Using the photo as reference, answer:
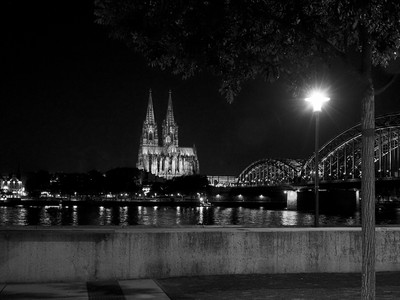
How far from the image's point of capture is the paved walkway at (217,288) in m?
11.1

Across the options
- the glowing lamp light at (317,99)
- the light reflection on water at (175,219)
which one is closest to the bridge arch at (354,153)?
the light reflection on water at (175,219)

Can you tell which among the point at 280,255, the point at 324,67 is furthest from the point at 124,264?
the point at 324,67

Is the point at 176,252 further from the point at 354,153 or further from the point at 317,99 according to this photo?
the point at 354,153

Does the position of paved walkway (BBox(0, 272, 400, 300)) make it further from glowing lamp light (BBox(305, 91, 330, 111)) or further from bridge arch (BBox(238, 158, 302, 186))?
bridge arch (BBox(238, 158, 302, 186))

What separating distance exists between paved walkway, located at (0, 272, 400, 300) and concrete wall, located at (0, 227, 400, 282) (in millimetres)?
390

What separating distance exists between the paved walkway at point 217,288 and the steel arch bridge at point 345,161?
261 feet

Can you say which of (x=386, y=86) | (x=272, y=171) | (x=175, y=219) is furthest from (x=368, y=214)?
(x=272, y=171)

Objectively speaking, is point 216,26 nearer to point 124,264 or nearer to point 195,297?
point 195,297

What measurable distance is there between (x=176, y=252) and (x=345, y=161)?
12314 cm

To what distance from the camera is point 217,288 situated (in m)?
12.2

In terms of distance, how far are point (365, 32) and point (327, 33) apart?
1.37m

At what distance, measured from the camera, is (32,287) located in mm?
11953

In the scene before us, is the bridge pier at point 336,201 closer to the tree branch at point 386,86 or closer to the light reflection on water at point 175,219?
the light reflection on water at point 175,219

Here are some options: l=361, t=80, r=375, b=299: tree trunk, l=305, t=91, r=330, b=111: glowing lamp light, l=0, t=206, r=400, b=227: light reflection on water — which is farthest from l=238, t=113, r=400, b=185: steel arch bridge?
l=361, t=80, r=375, b=299: tree trunk
